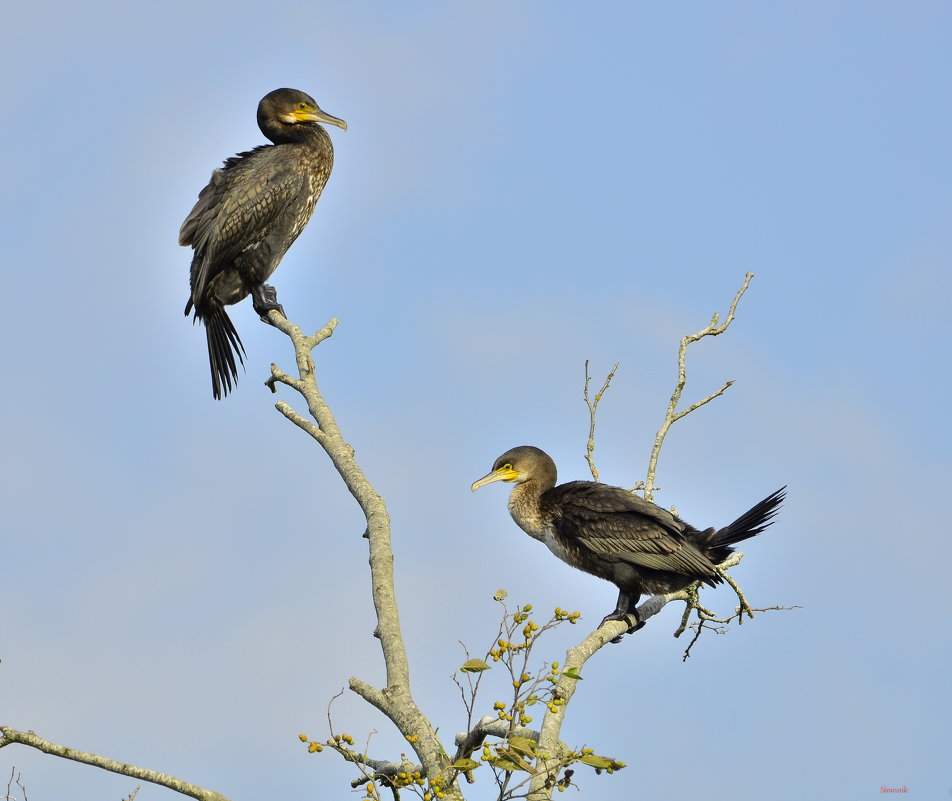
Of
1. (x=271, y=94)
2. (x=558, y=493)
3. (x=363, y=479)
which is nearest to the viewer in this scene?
(x=363, y=479)

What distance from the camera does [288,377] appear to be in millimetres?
6641

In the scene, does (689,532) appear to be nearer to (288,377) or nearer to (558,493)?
(558,493)

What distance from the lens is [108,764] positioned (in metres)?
4.68

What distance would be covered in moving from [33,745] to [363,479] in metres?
1.86

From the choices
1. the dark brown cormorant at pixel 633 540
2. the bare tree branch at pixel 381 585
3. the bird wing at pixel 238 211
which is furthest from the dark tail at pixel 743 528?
the bird wing at pixel 238 211

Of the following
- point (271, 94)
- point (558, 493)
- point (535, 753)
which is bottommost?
point (535, 753)

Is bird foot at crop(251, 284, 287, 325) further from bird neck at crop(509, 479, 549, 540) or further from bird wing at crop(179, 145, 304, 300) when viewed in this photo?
bird neck at crop(509, 479, 549, 540)

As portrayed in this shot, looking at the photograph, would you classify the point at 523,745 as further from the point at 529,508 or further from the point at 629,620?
the point at 529,508

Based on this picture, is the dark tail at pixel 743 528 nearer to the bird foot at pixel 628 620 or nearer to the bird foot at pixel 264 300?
the bird foot at pixel 628 620

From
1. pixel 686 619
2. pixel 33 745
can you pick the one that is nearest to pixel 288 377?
pixel 33 745

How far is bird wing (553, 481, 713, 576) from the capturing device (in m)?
7.25

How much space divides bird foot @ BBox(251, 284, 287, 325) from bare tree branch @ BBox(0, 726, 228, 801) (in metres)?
A: 4.86

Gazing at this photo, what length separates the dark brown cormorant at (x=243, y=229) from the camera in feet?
31.2

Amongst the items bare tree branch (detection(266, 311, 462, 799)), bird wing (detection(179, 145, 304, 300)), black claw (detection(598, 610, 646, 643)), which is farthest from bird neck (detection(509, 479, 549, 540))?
bird wing (detection(179, 145, 304, 300))
